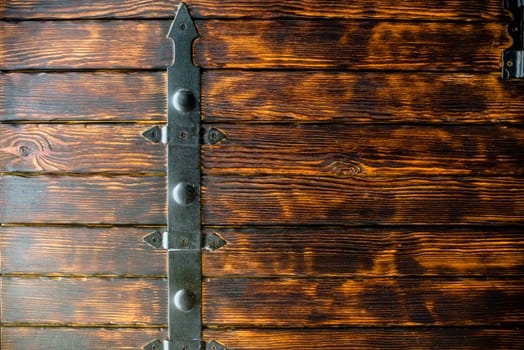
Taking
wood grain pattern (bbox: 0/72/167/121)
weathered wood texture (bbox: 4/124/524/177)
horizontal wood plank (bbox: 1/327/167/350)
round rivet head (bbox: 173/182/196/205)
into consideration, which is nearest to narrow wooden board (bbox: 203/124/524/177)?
weathered wood texture (bbox: 4/124/524/177)

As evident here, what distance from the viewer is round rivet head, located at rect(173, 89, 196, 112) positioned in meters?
1.25

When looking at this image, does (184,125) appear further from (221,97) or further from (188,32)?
(188,32)

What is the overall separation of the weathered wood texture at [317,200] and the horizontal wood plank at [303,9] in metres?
0.50

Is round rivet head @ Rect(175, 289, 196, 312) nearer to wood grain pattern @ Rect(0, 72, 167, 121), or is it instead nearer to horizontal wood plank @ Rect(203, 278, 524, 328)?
horizontal wood plank @ Rect(203, 278, 524, 328)

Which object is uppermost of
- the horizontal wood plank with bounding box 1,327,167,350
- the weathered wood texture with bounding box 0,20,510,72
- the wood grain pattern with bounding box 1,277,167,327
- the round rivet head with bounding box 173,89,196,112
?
the weathered wood texture with bounding box 0,20,510,72

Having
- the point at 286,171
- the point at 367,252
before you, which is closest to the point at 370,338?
the point at 367,252

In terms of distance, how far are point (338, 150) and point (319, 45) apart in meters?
0.33

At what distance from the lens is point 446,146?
128 centimetres

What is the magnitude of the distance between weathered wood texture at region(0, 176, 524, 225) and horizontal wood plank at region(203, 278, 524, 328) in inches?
7.7

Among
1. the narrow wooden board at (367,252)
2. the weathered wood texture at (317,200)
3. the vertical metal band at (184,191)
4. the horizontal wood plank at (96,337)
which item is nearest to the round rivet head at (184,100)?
the vertical metal band at (184,191)

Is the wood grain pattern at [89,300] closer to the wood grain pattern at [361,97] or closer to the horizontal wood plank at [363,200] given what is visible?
the horizontal wood plank at [363,200]

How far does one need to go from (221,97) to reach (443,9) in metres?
0.73

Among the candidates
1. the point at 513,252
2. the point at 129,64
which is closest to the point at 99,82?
the point at 129,64

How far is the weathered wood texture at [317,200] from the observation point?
128 cm
